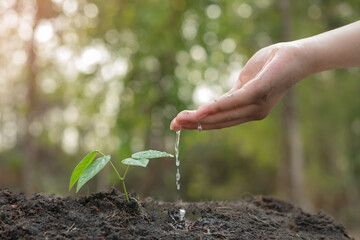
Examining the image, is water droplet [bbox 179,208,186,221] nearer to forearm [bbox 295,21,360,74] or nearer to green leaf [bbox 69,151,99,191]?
green leaf [bbox 69,151,99,191]

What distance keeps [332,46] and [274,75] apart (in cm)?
40

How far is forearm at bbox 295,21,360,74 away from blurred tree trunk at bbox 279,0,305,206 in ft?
12.7

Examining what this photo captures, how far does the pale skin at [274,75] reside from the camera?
1.39 metres

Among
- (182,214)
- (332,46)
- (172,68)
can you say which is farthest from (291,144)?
(182,214)

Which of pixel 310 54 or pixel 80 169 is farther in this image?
pixel 310 54

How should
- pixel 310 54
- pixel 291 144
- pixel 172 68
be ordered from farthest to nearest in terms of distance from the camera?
pixel 172 68 → pixel 291 144 → pixel 310 54

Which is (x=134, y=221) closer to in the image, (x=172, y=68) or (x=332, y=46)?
(x=332, y=46)

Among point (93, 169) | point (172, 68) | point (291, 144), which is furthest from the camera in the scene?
point (172, 68)

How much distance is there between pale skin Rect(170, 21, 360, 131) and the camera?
1395mm

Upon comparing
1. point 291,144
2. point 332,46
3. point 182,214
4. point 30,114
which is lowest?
point 291,144

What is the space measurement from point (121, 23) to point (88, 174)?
5.68m

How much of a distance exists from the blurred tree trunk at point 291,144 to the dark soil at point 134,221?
12.3ft

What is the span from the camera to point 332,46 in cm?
158

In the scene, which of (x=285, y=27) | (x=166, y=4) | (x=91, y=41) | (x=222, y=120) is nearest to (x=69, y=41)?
(x=91, y=41)
